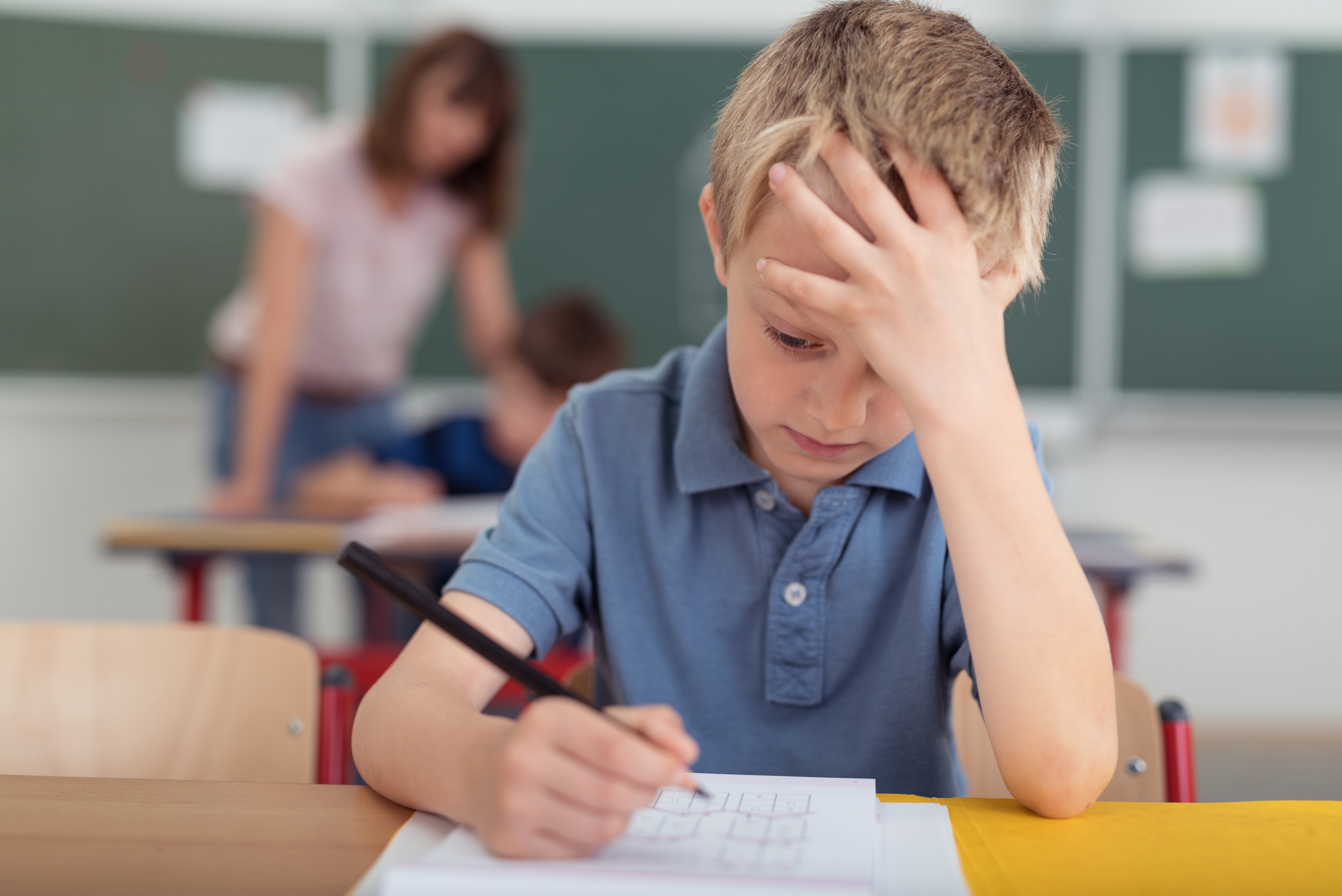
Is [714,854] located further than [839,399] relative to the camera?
No

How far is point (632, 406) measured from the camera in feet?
2.94

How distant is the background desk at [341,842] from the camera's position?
0.50m

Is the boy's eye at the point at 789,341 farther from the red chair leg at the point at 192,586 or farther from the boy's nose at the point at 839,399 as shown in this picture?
the red chair leg at the point at 192,586

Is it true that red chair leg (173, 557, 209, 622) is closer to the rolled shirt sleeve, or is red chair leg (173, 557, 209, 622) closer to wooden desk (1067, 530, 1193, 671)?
the rolled shirt sleeve

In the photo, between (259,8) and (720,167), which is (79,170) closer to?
(259,8)

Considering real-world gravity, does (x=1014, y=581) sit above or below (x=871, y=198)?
below

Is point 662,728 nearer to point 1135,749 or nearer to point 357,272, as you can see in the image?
point 1135,749

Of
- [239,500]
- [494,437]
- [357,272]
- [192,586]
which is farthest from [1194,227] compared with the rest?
[192,586]

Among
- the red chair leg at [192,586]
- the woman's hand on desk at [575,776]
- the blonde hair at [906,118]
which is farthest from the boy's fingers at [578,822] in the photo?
the red chair leg at [192,586]

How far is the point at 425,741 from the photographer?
2.00 feet

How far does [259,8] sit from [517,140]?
3.94 ft

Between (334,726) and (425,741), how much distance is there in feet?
1.27

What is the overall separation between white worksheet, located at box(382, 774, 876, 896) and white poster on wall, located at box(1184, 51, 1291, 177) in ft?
8.79

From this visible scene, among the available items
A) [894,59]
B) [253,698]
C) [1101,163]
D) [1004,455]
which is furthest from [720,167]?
[1101,163]
